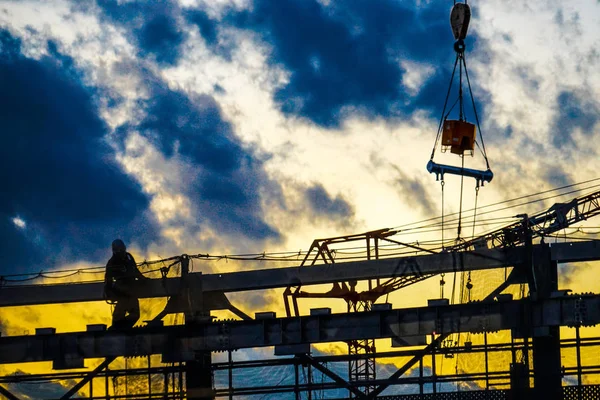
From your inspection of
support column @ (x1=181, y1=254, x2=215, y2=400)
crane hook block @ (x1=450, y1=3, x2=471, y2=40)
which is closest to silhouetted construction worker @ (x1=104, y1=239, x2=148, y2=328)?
support column @ (x1=181, y1=254, x2=215, y2=400)

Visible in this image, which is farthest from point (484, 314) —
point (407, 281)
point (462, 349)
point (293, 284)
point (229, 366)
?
point (407, 281)

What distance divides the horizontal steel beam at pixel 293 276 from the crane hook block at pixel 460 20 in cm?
1047

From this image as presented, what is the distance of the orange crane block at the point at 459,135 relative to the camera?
4888 cm

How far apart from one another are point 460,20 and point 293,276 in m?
15.8

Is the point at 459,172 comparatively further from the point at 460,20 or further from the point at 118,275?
the point at 118,275

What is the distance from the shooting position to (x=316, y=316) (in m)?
29.7

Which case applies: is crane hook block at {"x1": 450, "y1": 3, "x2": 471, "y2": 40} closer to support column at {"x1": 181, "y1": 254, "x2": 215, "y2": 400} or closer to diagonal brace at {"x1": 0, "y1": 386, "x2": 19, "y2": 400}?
support column at {"x1": 181, "y1": 254, "x2": 215, "y2": 400}

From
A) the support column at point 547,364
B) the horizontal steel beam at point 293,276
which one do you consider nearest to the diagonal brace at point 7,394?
the horizontal steel beam at point 293,276

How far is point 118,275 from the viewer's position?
108ft

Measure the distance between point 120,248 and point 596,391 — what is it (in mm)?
15226

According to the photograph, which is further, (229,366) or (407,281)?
(407,281)

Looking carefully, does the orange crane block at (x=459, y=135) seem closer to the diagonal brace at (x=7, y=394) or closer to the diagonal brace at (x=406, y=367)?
the diagonal brace at (x=406, y=367)

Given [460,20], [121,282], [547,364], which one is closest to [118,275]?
[121,282]

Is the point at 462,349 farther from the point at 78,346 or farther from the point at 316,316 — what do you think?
the point at 78,346
